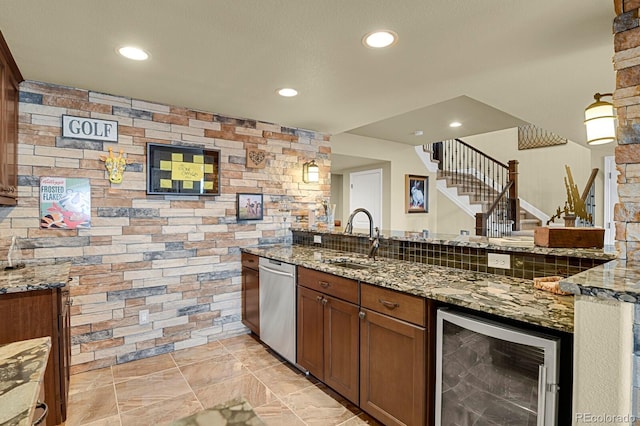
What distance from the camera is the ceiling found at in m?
1.70

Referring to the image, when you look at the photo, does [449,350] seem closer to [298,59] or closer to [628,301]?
[628,301]

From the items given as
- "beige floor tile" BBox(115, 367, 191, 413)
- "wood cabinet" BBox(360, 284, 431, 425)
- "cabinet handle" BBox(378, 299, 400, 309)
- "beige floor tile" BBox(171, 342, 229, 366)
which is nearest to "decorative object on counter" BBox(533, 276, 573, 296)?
"wood cabinet" BBox(360, 284, 431, 425)

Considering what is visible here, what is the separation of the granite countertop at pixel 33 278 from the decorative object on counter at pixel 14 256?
0.18ft

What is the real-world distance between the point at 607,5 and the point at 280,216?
3139 millimetres

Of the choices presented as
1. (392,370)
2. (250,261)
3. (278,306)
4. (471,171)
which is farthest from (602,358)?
(471,171)

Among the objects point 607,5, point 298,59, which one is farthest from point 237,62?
point 607,5

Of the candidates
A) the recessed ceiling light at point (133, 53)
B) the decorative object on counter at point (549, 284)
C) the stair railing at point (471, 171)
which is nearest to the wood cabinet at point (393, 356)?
the decorative object on counter at point (549, 284)

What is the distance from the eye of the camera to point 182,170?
328cm

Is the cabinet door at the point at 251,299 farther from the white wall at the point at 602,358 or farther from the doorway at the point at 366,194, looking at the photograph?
the doorway at the point at 366,194

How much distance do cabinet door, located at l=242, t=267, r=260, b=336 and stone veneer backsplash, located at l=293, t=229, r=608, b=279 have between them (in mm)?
866

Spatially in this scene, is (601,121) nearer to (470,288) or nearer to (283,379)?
(470,288)

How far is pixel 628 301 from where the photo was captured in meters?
0.98

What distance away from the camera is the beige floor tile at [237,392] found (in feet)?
7.88

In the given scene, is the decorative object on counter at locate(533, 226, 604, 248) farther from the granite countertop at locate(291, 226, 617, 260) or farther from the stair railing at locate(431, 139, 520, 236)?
the stair railing at locate(431, 139, 520, 236)
